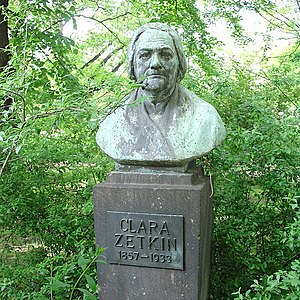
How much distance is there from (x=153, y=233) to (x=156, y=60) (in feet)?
3.42

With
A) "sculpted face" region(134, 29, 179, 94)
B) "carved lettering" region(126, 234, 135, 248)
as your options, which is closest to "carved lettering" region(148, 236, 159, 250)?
"carved lettering" region(126, 234, 135, 248)

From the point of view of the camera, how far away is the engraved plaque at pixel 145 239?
8.22ft

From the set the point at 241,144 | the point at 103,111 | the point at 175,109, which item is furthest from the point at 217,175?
the point at 103,111

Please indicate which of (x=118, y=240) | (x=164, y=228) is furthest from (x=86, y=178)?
(x=164, y=228)

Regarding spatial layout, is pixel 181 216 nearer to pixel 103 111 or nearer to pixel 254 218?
pixel 103 111

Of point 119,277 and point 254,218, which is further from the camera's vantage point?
point 254,218

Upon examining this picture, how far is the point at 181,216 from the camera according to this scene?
2461mm

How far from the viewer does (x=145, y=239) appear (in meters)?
2.58

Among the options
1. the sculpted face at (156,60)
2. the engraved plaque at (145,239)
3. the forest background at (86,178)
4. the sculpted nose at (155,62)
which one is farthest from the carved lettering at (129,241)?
the sculpted nose at (155,62)

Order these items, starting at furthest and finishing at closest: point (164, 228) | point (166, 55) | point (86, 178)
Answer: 1. point (86, 178)
2. point (166, 55)
3. point (164, 228)

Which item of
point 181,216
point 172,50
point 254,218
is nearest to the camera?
point 181,216

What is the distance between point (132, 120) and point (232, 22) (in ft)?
11.0

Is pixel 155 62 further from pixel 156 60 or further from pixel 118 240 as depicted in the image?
pixel 118 240

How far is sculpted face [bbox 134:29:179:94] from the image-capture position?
101 inches
